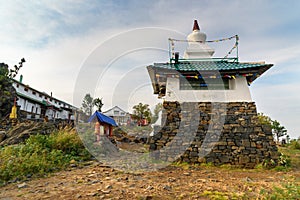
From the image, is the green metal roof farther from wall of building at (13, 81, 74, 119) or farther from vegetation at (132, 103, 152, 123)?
wall of building at (13, 81, 74, 119)

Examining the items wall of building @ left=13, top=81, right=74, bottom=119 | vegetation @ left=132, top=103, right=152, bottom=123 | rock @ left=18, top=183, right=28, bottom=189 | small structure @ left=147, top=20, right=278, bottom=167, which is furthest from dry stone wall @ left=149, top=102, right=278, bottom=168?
wall of building @ left=13, top=81, right=74, bottom=119

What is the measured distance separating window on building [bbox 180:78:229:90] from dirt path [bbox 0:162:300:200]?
4.53 meters

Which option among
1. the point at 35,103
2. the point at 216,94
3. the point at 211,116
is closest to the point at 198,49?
the point at 216,94

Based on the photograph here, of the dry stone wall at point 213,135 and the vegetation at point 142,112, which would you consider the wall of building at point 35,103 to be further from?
the dry stone wall at point 213,135

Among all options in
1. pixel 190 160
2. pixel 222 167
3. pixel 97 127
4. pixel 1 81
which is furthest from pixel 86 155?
pixel 1 81

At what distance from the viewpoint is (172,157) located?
8242 millimetres

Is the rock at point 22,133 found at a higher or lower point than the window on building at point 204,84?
lower

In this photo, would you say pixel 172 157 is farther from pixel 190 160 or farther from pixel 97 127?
pixel 97 127

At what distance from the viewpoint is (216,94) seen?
9508 mm

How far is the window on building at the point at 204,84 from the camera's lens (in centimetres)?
962

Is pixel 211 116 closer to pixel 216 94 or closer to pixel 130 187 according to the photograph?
pixel 216 94

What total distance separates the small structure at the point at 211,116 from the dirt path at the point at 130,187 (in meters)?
2.05

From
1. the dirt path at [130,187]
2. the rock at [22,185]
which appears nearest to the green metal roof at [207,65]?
Answer: the dirt path at [130,187]

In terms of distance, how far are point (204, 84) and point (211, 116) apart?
1.75m
